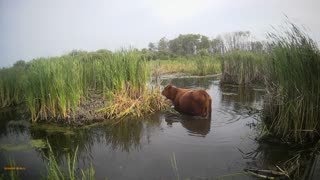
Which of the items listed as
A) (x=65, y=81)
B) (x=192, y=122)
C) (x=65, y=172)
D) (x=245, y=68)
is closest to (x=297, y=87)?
(x=192, y=122)

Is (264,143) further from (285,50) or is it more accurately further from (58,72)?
(58,72)

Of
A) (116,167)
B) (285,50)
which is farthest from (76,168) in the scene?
(285,50)

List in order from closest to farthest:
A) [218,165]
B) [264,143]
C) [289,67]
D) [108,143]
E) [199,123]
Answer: [218,165], [289,67], [264,143], [108,143], [199,123]

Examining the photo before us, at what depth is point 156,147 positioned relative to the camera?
4.17 m

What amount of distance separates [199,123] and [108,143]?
6.98 feet

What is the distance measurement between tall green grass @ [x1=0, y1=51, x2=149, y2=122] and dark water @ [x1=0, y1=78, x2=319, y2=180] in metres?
0.57

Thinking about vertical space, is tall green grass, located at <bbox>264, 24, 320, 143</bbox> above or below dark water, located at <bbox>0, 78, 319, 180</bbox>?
above

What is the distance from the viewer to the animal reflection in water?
490 cm

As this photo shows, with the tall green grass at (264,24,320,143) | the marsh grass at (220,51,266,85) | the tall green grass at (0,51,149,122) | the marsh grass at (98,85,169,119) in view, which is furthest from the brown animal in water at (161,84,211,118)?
the marsh grass at (220,51,266,85)

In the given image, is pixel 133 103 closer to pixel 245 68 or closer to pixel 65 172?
pixel 65 172

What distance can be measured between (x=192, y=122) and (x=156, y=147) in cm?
158

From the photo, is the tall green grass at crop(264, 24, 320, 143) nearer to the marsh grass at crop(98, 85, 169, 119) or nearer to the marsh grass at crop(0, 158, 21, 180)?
the marsh grass at crop(98, 85, 169, 119)

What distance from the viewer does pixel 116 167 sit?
11.4 feet

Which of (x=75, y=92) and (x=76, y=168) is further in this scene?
(x=75, y=92)
